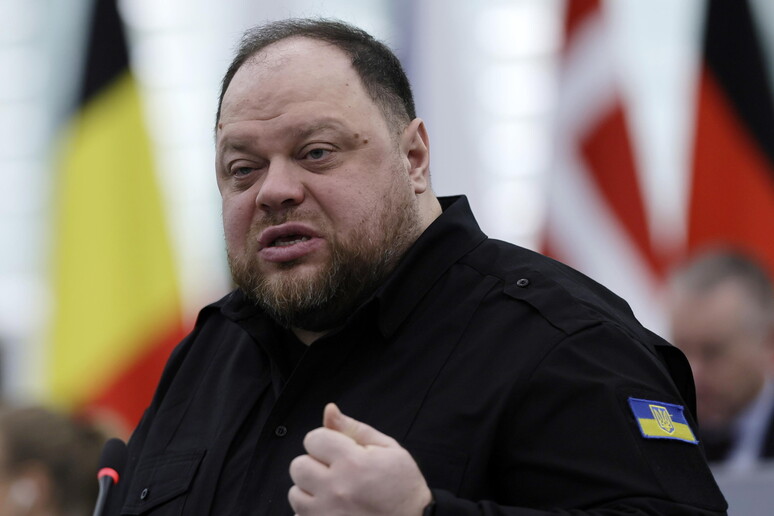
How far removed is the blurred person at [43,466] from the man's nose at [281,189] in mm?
1684

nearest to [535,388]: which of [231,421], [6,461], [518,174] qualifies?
[231,421]

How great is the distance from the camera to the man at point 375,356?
5.78 ft

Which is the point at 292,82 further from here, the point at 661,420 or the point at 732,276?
the point at 732,276

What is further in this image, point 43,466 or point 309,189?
point 43,466

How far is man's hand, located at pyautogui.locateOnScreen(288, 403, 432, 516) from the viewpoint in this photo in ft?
5.13

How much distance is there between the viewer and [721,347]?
16.9 feet

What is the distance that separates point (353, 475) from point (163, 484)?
2.30ft

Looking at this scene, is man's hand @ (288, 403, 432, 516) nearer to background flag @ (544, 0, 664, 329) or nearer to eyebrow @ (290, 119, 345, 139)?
eyebrow @ (290, 119, 345, 139)

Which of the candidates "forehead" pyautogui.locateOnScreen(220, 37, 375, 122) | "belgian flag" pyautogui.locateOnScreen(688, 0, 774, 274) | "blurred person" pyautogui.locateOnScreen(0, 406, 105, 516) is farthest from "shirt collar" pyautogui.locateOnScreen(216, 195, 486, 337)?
"belgian flag" pyautogui.locateOnScreen(688, 0, 774, 274)

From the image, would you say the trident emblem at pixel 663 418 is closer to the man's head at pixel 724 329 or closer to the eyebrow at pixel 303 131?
the eyebrow at pixel 303 131

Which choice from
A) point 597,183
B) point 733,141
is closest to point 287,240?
point 597,183

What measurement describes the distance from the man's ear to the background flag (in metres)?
3.99

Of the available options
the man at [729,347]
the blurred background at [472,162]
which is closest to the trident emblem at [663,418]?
the man at [729,347]

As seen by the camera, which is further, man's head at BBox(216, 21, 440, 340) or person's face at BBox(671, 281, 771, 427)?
person's face at BBox(671, 281, 771, 427)
